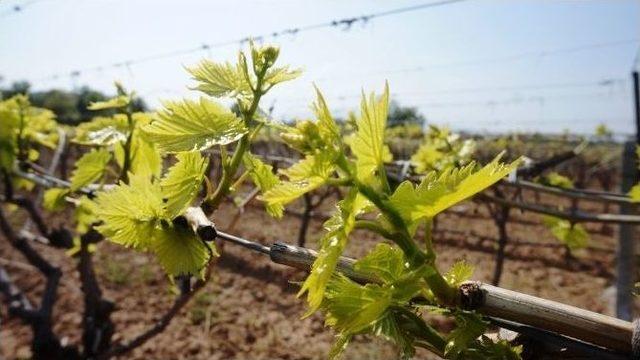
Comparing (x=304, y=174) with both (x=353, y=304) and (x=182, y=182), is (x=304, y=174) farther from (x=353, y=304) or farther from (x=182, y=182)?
(x=182, y=182)

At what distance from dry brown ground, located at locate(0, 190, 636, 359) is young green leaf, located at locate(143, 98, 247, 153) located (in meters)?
4.22

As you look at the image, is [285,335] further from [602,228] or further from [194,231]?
[602,228]

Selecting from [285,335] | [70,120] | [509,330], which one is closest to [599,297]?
[285,335]

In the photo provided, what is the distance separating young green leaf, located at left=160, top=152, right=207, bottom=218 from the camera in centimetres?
97

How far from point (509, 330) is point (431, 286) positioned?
152 mm

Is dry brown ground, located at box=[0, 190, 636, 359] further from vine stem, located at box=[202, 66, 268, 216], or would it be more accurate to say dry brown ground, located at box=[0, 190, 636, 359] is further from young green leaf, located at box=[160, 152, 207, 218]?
young green leaf, located at box=[160, 152, 207, 218]

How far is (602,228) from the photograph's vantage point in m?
12.3

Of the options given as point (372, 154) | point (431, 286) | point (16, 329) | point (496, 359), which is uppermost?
point (372, 154)

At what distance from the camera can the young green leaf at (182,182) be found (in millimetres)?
972

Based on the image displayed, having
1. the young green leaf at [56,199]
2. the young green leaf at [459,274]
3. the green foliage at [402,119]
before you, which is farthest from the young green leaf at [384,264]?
the green foliage at [402,119]

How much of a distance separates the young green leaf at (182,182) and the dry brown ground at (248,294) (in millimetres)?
4083

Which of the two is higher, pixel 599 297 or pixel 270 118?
pixel 270 118

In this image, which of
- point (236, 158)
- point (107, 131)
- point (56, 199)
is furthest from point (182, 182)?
point (56, 199)

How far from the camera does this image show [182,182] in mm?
988
